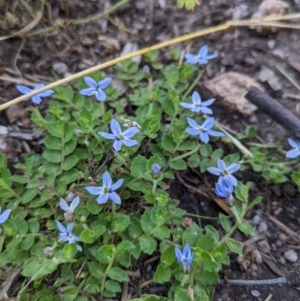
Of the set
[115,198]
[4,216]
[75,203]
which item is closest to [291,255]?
[115,198]

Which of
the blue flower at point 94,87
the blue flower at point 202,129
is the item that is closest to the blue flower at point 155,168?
the blue flower at point 202,129

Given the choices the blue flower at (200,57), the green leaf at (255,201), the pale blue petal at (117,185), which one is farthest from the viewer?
the blue flower at (200,57)

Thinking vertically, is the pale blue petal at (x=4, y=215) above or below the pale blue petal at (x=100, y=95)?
below

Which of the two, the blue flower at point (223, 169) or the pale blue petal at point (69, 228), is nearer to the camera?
the pale blue petal at point (69, 228)

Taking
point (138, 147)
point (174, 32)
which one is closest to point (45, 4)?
point (174, 32)

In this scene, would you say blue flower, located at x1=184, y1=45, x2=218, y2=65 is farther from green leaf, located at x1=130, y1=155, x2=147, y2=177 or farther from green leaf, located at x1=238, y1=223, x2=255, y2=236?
green leaf, located at x1=238, y1=223, x2=255, y2=236

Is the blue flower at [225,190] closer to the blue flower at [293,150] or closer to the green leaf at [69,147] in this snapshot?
the blue flower at [293,150]

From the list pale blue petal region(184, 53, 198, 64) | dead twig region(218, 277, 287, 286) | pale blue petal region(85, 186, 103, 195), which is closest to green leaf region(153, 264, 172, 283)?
dead twig region(218, 277, 287, 286)

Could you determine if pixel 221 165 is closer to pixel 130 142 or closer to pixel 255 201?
pixel 255 201
